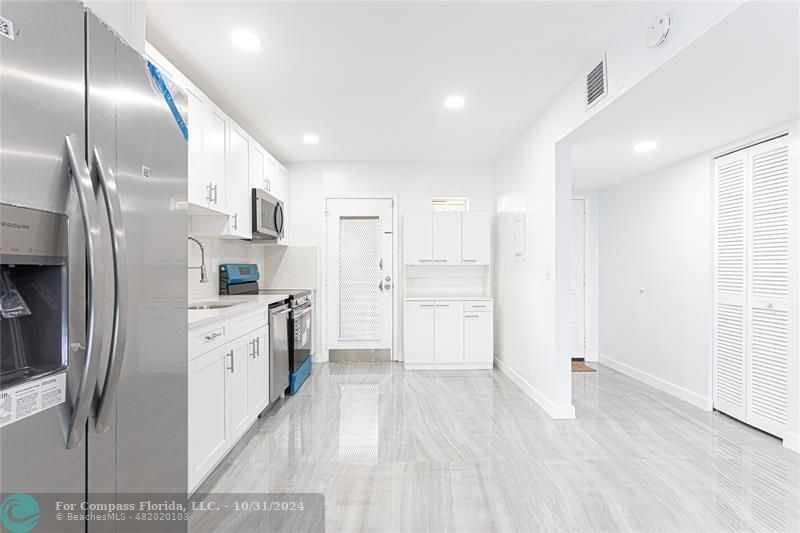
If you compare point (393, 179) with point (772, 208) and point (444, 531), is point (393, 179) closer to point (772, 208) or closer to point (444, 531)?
point (772, 208)

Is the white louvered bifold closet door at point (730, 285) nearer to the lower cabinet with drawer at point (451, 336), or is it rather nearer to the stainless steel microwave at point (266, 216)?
the lower cabinet with drawer at point (451, 336)

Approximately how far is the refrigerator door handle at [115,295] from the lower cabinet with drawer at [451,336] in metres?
3.83

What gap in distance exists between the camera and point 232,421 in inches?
96.0

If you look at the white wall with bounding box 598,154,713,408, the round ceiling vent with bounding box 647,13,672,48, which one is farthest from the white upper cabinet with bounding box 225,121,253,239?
the white wall with bounding box 598,154,713,408

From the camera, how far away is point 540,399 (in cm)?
344

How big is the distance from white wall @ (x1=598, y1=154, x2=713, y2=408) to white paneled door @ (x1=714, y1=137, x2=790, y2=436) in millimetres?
122

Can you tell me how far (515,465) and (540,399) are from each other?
1165mm

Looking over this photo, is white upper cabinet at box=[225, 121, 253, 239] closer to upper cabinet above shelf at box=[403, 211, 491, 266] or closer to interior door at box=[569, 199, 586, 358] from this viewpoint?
upper cabinet above shelf at box=[403, 211, 491, 266]

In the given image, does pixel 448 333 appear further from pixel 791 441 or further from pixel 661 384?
pixel 791 441

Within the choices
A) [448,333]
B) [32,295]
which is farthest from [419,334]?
[32,295]

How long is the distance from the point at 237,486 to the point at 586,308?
461 centimetres

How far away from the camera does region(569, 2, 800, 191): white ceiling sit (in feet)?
5.48

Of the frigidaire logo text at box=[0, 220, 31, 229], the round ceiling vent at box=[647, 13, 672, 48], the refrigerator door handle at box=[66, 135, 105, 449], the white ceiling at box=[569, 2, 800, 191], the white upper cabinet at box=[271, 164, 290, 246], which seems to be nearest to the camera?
the frigidaire logo text at box=[0, 220, 31, 229]

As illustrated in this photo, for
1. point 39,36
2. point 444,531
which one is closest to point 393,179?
point 444,531
